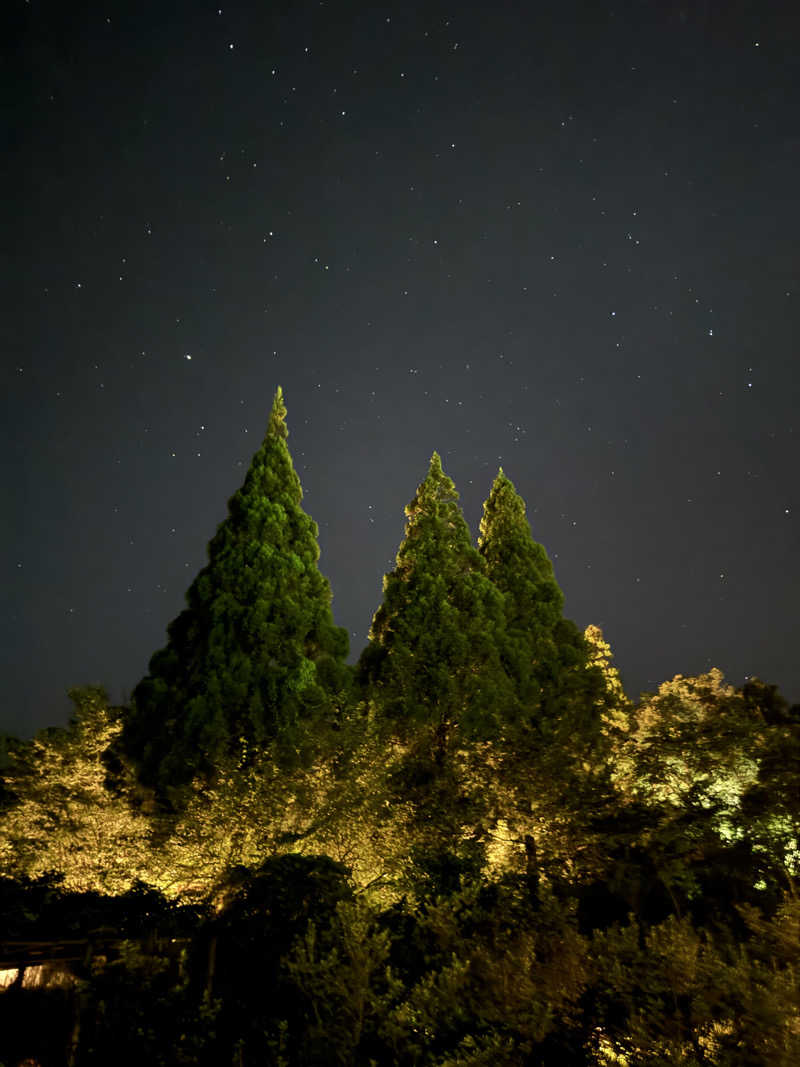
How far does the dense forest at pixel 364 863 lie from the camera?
5.04 meters

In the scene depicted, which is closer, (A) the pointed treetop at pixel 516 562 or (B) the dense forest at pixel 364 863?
(B) the dense forest at pixel 364 863

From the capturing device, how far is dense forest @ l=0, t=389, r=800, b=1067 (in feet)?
16.5

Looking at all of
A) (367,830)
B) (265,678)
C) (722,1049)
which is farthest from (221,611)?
(722,1049)

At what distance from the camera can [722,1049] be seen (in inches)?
160

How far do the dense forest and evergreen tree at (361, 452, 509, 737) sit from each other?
11 centimetres

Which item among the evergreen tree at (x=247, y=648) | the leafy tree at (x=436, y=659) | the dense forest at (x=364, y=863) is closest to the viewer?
the dense forest at (x=364, y=863)

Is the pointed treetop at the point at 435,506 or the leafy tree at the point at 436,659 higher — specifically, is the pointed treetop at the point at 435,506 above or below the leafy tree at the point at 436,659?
above

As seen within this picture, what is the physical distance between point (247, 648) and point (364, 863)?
5583 millimetres

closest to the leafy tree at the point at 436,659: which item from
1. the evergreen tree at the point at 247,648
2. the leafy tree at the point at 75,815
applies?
the evergreen tree at the point at 247,648

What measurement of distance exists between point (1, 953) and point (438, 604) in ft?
33.1

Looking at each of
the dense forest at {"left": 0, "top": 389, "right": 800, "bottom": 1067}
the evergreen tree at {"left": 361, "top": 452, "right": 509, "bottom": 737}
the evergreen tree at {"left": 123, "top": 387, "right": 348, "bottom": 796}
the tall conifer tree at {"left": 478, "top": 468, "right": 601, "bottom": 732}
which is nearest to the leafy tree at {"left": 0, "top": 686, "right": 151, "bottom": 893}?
the dense forest at {"left": 0, "top": 389, "right": 800, "bottom": 1067}

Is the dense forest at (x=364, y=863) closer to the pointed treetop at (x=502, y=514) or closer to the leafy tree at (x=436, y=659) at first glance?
the leafy tree at (x=436, y=659)

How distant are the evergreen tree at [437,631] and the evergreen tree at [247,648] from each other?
58.8 inches

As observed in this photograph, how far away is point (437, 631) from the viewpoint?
50.5 feet
